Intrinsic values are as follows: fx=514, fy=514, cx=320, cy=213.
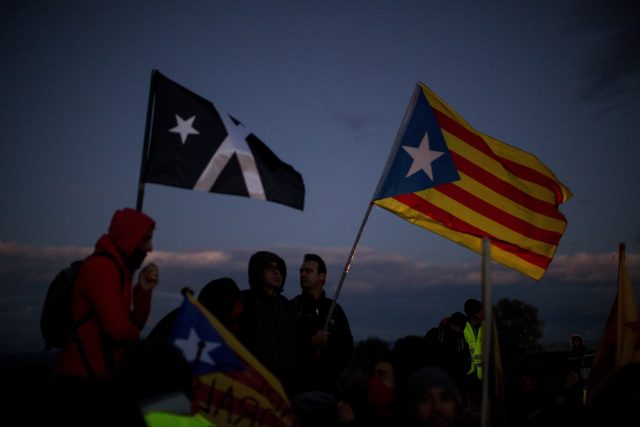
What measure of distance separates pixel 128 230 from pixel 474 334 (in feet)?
24.7

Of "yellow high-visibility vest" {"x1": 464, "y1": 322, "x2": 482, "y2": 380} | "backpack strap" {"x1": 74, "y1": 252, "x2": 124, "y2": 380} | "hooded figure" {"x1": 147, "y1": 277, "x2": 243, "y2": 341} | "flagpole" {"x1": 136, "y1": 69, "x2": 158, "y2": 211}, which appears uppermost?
"flagpole" {"x1": 136, "y1": 69, "x2": 158, "y2": 211}

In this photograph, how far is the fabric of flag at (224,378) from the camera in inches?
135

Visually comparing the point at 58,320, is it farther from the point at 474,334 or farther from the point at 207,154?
the point at 474,334

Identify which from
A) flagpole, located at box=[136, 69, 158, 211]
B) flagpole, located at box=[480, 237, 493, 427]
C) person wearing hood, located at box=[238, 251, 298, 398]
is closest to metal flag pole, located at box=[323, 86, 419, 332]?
person wearing hood, located at box=[238, 251, 298, 398]

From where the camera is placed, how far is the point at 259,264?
4812mm

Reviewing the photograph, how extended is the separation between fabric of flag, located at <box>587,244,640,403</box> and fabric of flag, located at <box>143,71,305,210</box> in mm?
3537

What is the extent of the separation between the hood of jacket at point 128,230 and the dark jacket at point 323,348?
2.31 metres

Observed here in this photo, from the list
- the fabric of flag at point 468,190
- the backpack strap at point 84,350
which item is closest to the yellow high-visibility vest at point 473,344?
the fabric of flag at point 468,190

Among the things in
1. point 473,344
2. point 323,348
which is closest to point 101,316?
point 323,348

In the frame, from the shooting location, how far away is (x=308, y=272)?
5680 millimetres

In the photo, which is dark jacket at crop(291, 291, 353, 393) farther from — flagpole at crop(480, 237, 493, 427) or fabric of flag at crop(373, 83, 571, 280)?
flagpole at crop(480, 237, 493, 427)

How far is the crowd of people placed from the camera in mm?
2457

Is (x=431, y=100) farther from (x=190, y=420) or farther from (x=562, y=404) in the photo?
(x=190, y=420)

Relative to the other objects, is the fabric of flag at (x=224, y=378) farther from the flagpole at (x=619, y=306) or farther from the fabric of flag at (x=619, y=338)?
the flagpole at (x=619, y=306)
